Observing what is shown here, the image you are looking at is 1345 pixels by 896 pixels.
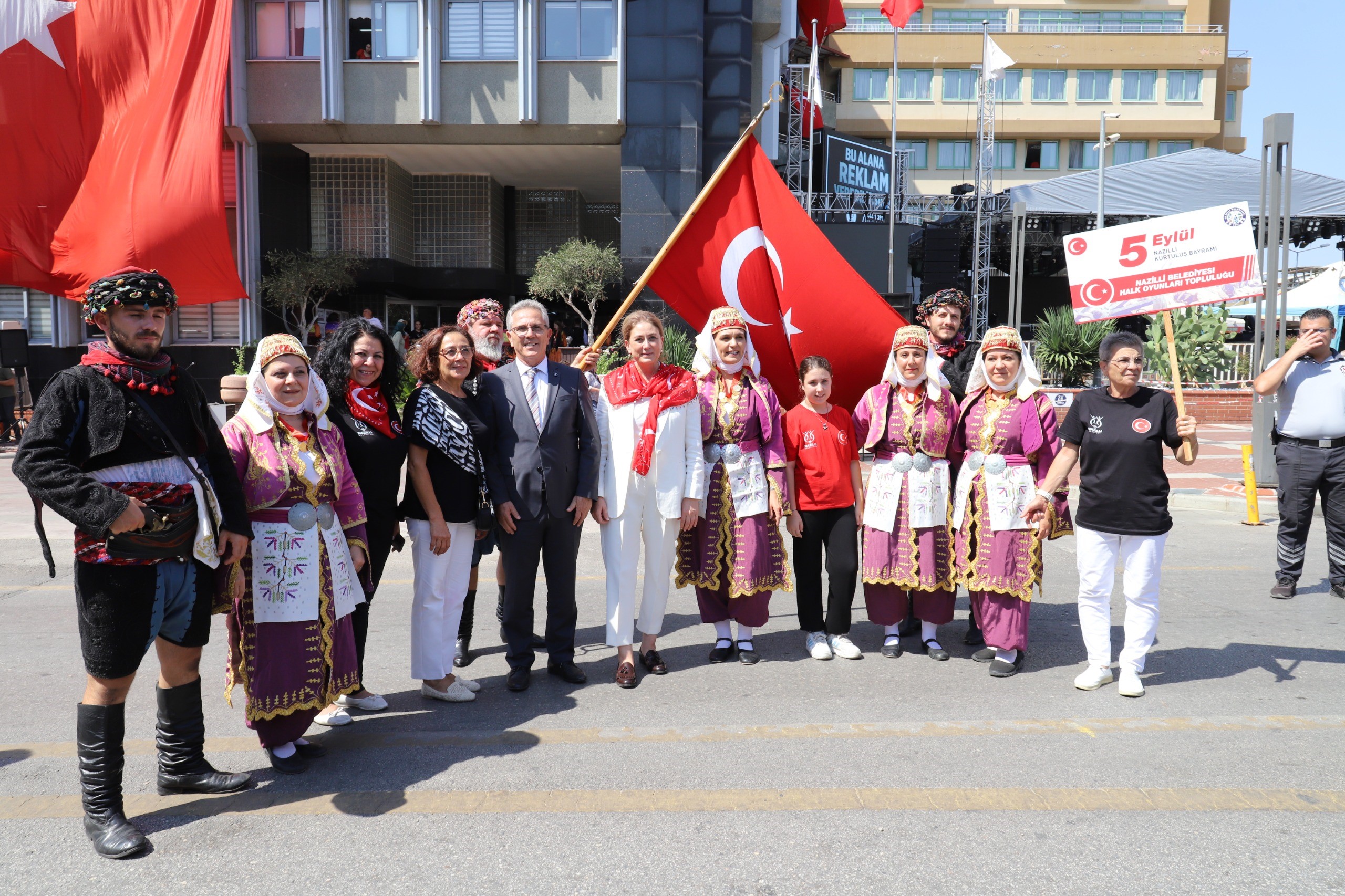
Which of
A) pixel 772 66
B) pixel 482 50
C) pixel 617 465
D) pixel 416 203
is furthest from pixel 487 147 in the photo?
pixel 617 465

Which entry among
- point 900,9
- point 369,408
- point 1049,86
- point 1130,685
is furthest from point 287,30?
point 1049,86

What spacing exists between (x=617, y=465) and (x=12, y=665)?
352 cm

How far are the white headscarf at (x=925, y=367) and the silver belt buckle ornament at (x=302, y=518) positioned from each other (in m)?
3.21

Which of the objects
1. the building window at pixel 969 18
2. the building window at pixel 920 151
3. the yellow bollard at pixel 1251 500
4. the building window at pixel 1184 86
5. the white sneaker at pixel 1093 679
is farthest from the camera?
the building window at pixel 969 18

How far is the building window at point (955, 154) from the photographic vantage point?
46094 mm

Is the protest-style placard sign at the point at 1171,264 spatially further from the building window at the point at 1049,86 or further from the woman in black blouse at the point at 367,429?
the building window at the point at 1049,86

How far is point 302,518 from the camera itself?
373cm

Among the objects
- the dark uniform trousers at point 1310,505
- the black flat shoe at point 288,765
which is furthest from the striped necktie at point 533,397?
the dark uniform trousers at point 1310,505

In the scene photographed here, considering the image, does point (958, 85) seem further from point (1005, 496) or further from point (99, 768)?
point (99, 768)

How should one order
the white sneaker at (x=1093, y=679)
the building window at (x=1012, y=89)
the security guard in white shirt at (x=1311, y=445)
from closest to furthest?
the white sneaker at (x=1093, y=679) → the security guard in white shirt at (x=1311, y=445) → the building window at (x=1012, y=89)

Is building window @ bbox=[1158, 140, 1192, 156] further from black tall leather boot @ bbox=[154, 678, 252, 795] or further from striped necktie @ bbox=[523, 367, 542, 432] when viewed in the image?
black tall leather boot @ bbox=[154, 678, 252, 795]

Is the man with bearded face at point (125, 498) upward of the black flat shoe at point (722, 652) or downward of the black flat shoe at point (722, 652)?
upward

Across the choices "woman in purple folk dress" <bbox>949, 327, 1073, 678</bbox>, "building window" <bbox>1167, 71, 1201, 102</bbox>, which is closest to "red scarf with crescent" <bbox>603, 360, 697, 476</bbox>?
"woman in purple folk dress" <bbox>949, 327, 1073, 678</bbox>

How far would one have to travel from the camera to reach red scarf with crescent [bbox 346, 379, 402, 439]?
4344 mm
